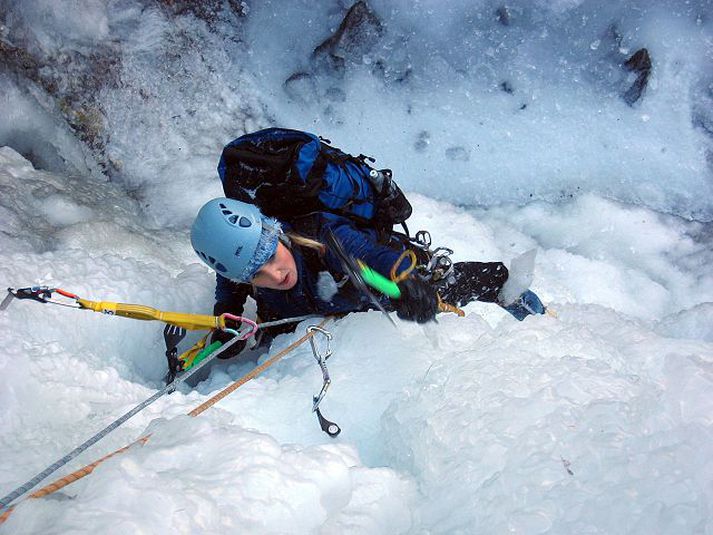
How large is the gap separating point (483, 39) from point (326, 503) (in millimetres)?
3933

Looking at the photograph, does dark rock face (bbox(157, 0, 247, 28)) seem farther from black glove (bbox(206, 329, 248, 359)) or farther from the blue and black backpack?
black glove (bbox(206, 329, 248, 359))

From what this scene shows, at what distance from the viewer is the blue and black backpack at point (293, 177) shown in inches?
Answer: 78.5

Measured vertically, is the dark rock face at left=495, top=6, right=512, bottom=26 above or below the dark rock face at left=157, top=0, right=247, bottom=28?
above

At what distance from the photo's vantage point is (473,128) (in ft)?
14.2

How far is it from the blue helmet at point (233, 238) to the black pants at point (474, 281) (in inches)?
34.8

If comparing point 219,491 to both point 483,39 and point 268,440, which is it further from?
point 483,39

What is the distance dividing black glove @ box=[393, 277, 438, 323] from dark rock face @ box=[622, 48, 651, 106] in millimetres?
3283

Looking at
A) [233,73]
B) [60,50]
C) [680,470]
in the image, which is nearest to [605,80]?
[233,73]

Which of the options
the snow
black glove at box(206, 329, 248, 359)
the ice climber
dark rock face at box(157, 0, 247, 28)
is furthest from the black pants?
dark rock face at box(157, 0, 247, 28)

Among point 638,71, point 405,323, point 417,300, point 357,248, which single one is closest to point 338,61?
point 638,71

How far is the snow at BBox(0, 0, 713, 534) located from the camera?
128cm

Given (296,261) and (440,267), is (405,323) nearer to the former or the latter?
(440,267)

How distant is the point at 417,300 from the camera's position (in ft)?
5.76

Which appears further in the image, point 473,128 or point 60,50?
point 473,128
